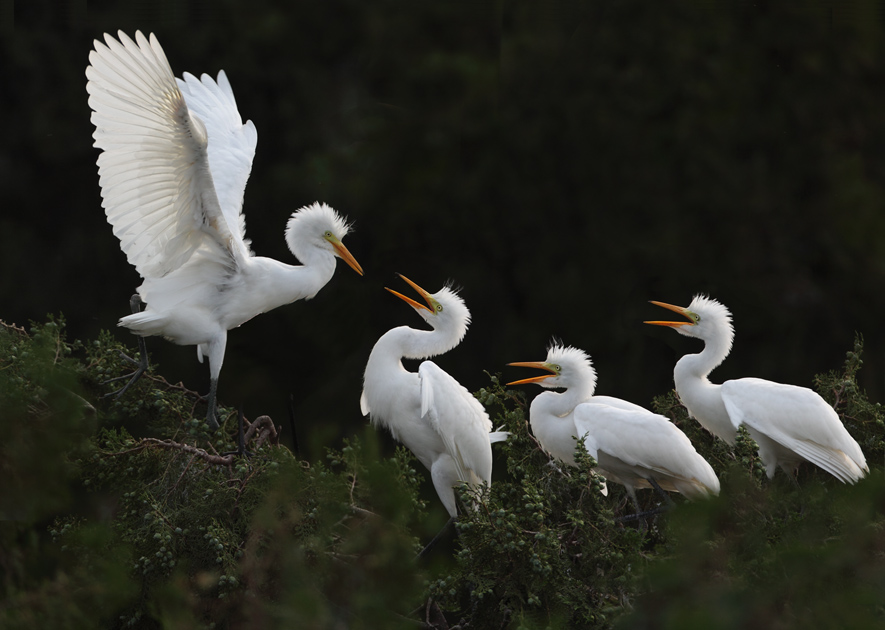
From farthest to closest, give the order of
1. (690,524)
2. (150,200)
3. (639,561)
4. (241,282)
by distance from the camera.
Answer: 1. (241,282)
2. (150,200)
3. (639,561)
4. (690,524)

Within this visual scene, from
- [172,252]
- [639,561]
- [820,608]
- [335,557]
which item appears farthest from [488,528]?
[172,252]

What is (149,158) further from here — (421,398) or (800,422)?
(800,422)

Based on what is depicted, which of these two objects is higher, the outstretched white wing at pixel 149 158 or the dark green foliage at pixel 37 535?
the dark green foliage at pixel 37 535

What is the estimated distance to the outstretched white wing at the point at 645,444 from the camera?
181 centimetres

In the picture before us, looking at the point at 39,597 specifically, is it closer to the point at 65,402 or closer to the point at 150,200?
the point at 65,402

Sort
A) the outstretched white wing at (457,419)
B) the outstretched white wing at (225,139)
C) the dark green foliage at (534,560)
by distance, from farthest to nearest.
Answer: the outstretched white wing at (225,139)
the outstretched white wing at (457,419)
the dark green foliage at (534,560)

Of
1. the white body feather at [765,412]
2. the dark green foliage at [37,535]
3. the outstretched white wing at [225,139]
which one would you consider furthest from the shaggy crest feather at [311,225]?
the dark green foliage at [37,535]

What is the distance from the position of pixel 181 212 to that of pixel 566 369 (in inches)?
38.8

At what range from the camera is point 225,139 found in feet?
8.35

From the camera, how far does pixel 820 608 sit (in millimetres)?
498

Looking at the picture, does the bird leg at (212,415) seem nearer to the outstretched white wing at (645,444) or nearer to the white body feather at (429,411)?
the white body feather at (429,411)

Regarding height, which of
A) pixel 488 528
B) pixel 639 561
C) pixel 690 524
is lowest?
pixel 488 528

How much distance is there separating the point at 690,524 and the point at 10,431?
16.3 inches

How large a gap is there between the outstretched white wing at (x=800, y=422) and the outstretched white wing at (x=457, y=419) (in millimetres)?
638
